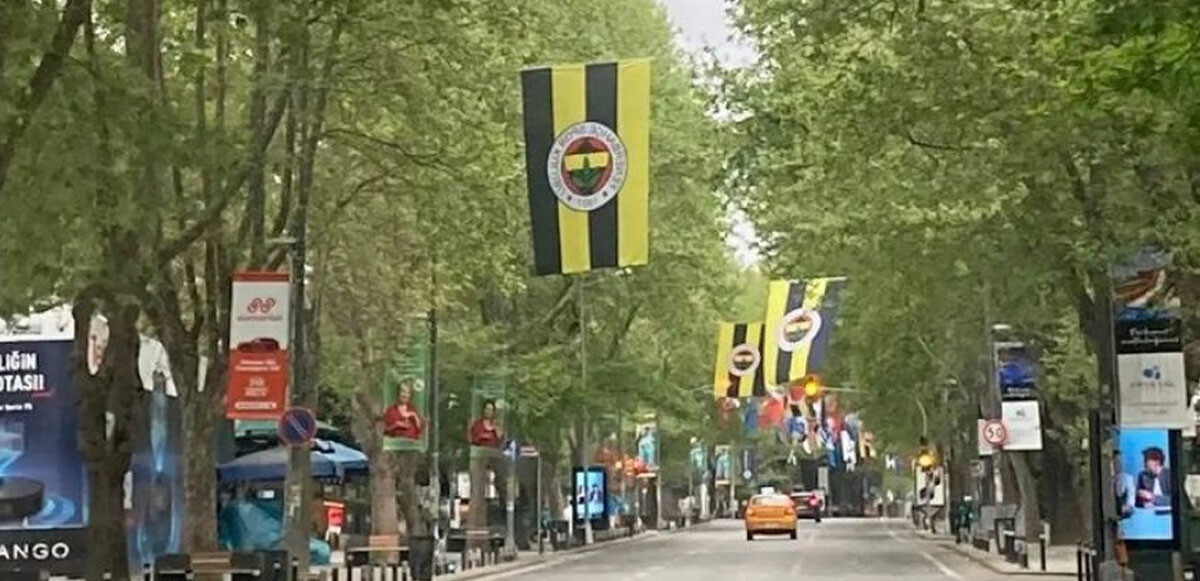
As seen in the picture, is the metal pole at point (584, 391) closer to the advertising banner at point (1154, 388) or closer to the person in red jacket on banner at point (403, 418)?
the person in red jacket on banner at point (403, 418)

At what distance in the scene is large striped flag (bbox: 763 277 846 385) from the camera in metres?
62.1

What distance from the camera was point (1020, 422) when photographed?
48.3 meters

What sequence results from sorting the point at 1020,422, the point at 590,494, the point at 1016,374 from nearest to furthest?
the point at 1016,374 < the point at 1020,422 < the point at 590,494

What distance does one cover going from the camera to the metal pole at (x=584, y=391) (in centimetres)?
6397

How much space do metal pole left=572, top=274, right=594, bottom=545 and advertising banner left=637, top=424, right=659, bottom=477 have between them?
24591 mm

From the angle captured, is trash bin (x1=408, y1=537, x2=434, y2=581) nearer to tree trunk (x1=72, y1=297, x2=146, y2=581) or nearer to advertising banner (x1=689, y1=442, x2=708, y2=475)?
tree trunk (x1=72, y1=297, x2=146, y2=581)

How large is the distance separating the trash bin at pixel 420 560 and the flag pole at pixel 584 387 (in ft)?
48.5

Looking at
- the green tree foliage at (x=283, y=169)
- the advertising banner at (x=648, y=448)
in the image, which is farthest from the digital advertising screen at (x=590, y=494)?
the advertising banner at (x=648, y=448)

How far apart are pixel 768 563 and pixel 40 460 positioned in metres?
18.6

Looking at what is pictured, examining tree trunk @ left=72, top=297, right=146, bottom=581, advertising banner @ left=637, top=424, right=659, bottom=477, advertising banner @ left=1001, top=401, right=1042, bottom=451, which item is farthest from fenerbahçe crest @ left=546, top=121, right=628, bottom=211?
advertising banner @ left=637, top=424, right=659, bottom=477

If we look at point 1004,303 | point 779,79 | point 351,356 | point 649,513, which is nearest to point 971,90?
point 779,79

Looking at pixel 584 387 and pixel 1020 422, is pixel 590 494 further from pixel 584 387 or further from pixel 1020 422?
pixel 1020 422

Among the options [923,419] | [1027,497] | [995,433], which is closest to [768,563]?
[995,433]

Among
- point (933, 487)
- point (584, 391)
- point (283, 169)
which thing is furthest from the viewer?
point (933, 487)
